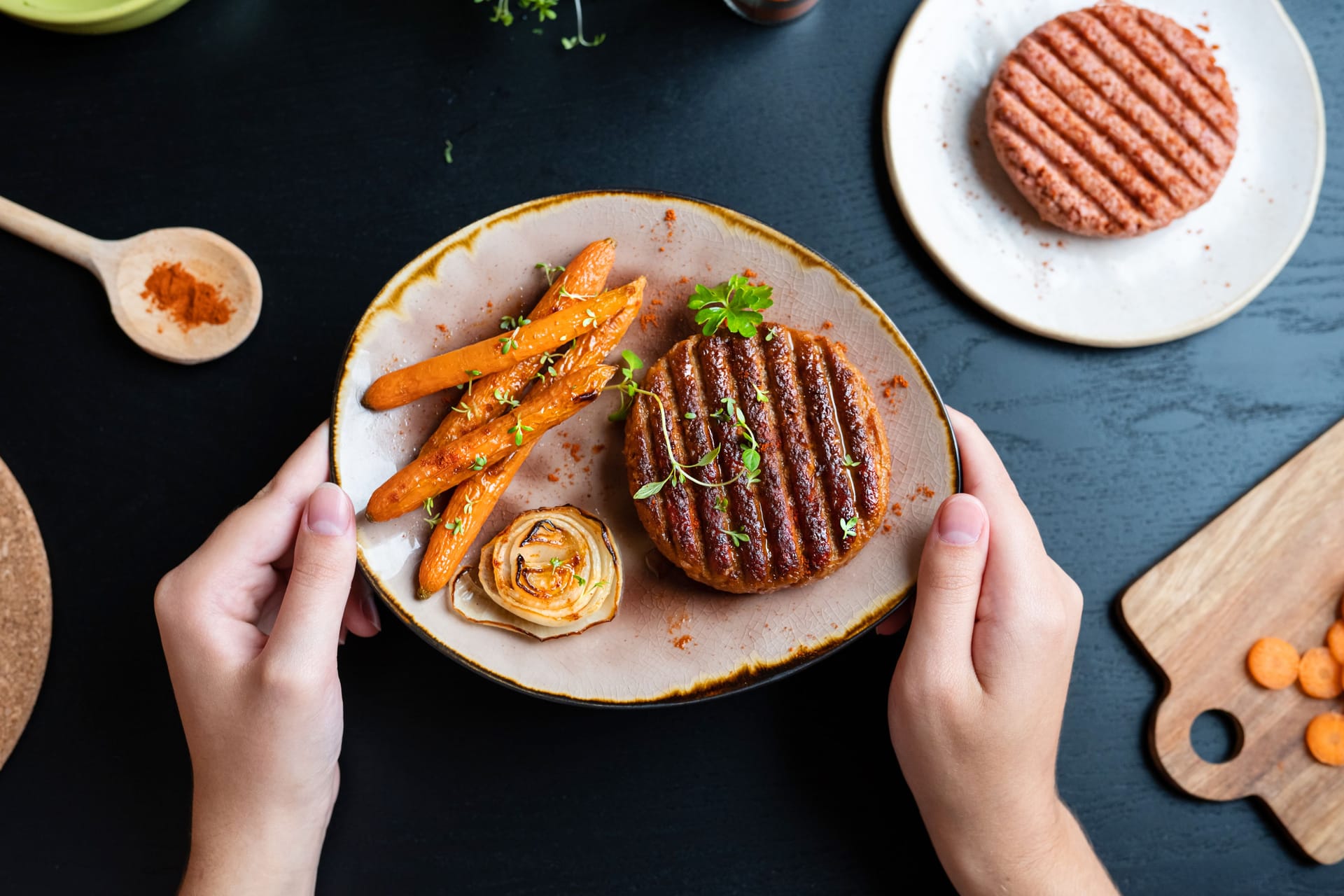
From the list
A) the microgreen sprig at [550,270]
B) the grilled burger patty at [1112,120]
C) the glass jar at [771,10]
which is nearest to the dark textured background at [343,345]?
the glass jar at [771,10]

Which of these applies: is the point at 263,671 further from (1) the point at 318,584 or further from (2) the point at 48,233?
(2) the point at 48,233

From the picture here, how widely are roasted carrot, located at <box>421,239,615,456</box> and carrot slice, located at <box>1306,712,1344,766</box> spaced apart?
10.6 feet

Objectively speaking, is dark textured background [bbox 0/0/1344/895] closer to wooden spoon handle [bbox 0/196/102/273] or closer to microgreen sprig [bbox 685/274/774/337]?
wooden spoon handle [bbox 0/196/102/273]

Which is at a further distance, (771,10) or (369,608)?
(771,10)

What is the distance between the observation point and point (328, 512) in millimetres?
2695

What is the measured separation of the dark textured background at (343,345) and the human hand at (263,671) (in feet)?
1.53

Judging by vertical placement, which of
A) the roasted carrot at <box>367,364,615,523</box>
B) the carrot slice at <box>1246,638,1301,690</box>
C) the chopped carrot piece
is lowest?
the chopped carrot piece

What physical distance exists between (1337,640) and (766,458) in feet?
7.95

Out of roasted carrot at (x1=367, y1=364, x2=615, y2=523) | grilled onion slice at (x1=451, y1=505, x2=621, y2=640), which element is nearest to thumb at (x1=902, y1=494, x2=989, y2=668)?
grilled onion slice at (x1=451, y1=505, x2=621, y2=640)

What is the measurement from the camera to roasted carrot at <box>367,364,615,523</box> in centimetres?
284

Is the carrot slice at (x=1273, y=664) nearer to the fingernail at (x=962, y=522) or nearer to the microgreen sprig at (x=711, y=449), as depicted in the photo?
the fingernail at (x=962, y=522)

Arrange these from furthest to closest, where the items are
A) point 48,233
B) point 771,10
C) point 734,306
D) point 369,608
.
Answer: point 771,10, point 48,233, point 369,608, point 734,306

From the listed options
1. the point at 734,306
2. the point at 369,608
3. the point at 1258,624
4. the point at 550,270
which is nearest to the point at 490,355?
the point at 550,270

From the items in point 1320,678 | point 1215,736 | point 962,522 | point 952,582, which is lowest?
point 1215,736
